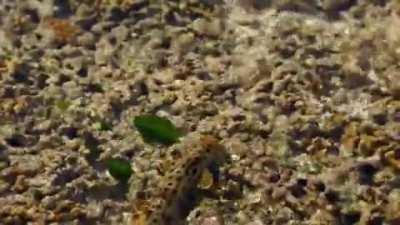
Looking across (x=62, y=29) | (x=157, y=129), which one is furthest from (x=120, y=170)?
(x=62, y=29)

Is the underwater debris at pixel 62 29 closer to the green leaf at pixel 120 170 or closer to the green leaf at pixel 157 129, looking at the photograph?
the green leaf at pixel 157 129

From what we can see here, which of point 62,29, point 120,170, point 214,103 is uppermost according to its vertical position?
point 62,29

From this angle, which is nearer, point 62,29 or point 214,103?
point 214,103

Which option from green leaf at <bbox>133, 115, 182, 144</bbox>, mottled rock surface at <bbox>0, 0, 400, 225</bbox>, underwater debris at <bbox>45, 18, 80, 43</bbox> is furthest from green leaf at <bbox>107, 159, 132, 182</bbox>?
underwater debris at <bbox>45, 18, 80, 43</bbox>

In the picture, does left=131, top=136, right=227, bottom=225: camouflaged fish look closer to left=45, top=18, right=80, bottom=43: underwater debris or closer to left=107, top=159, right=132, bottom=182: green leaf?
left=107, top=159, right=132, bottom=182: green leaf

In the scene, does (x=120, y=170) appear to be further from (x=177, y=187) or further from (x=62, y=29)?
(x=62, y=29)

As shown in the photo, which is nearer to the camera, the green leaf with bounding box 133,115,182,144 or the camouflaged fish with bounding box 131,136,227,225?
the camouflaged fish with bounding box 131,136,227,225

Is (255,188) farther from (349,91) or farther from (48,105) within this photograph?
(48,105)
